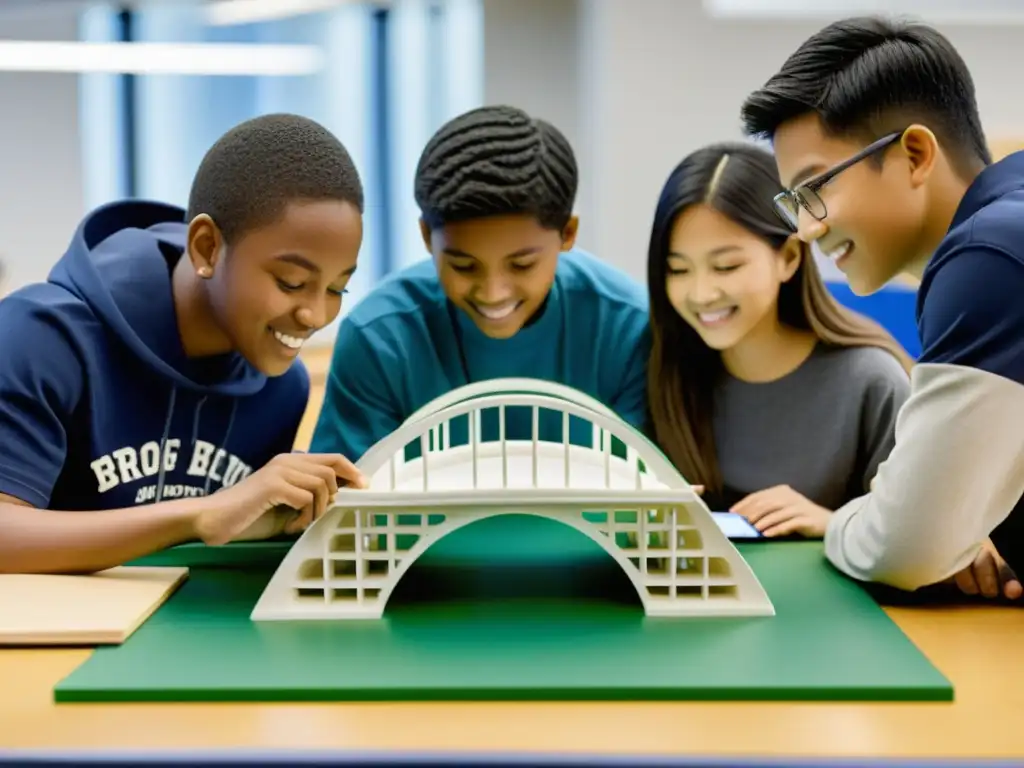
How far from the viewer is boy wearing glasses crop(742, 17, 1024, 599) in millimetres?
966

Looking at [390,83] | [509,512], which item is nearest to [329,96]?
[390,83]

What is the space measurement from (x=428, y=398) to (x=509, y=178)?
0.35 m

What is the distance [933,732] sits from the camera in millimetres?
822

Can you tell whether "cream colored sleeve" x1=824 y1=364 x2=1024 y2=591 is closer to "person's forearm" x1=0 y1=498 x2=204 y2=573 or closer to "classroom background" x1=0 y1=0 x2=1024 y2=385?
"person's forearm" x1=0 y1=498 x2=204 y2=573

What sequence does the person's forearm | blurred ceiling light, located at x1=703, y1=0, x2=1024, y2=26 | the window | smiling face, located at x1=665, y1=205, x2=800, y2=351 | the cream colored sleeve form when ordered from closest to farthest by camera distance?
the cream colored sleeve, the person's forearm, smiling face, located at x1=665, y1=205, x2=800, y2=351, blurred ceiling light, located at x1=703, y1=0, x2=1024, y2=26, the window

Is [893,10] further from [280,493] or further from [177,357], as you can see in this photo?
[280,493]

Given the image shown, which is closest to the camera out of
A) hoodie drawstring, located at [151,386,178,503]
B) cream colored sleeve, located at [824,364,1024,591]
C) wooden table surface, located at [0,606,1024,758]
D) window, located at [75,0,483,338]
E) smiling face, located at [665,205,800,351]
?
wooden table surface, located at [0,606,1024,758]

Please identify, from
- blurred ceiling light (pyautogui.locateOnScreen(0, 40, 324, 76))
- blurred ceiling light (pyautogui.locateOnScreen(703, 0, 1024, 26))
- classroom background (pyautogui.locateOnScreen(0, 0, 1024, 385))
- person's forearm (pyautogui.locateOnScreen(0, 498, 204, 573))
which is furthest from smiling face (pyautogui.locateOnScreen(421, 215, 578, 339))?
blurred ceiling light (pyautogui.locateOnScreen(0, 40, 324, 76))

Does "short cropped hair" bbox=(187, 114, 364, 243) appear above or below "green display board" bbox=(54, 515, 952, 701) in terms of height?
above

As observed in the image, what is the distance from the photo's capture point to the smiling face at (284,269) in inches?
45.1

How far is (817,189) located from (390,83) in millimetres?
3177

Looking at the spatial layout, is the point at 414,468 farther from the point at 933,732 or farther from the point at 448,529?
the point at 933,732

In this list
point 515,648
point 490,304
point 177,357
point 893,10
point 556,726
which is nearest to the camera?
point 556,726

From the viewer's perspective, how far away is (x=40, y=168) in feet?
12.2
